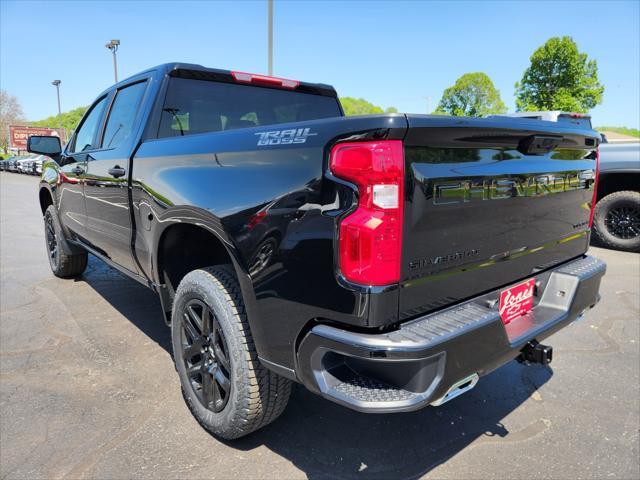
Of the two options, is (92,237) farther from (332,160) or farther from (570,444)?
(570,444)

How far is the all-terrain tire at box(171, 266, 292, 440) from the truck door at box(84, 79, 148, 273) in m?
1.07

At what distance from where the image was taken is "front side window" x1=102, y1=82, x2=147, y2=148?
3.32 metres

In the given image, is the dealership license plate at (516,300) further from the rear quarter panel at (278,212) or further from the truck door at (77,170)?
the truck door at (77,170)

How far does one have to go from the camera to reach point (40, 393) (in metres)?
2.88

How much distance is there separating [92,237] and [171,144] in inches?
69.5

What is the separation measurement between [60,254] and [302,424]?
383cm

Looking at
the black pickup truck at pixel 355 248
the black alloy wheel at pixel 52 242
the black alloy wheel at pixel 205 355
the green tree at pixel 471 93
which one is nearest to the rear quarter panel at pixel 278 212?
the black pickup truck at pixel 355 248

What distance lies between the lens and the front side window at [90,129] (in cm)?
412

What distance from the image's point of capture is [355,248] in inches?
64.1

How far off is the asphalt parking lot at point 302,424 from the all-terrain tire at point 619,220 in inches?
146

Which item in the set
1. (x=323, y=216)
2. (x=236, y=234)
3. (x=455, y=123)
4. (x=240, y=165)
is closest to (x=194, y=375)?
(x=236, y=234)

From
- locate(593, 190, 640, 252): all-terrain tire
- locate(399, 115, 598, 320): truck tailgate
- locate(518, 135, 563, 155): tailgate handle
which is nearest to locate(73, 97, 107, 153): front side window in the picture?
locate(399, 115, 598, 320): truck tailgate

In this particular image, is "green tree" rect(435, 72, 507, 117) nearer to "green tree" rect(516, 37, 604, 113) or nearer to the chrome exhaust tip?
"green tree" rect(516, 37, 604, 113)

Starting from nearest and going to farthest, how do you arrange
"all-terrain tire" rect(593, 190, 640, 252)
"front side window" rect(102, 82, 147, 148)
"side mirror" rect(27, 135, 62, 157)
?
"front side window" rect(102, 82, 147, 148), "side mirror" rect(27, 135, 62, 157), "all-terrain tire" rect(593, 190, 640, 252)
